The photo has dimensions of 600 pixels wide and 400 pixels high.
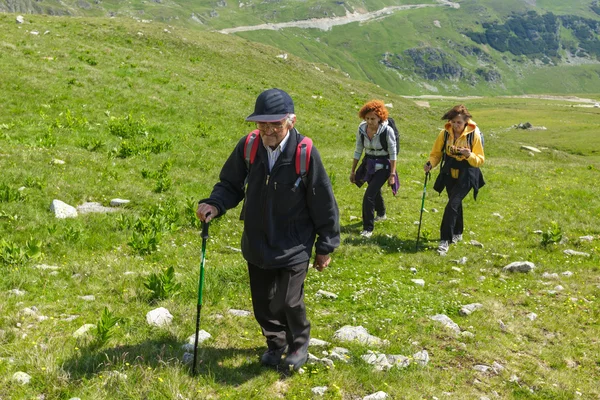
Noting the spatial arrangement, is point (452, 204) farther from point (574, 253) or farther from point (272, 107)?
point (272, 107)

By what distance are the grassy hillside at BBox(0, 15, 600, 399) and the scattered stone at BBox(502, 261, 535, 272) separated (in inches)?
11.8

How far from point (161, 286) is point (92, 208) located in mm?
5320

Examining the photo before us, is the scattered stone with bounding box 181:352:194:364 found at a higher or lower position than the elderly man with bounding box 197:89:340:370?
lower

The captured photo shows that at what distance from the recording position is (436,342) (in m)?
7.18

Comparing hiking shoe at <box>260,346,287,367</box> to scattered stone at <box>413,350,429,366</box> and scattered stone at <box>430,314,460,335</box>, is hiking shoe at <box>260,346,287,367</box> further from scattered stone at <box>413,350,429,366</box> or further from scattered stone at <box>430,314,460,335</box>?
scattered stone at <box>430,314,460,335</box>

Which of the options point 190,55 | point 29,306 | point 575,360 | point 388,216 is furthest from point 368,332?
point 190,55

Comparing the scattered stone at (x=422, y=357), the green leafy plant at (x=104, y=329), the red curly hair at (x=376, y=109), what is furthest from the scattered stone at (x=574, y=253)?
the green leafy plant at (x=104, y=329)

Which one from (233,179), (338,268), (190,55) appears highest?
(190,55)

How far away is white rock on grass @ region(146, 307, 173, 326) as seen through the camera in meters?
6.66

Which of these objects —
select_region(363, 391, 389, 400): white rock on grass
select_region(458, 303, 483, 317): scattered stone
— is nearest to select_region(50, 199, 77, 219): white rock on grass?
select_region(363, 391, 389, 400): white rock on grass

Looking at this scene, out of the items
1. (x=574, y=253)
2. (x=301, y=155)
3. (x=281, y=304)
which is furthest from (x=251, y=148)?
(x=574, y=253)

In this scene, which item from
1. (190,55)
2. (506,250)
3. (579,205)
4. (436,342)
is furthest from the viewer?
(190,55)

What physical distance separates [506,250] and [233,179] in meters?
9.19

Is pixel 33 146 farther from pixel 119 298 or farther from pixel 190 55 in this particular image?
pixel 190 55
